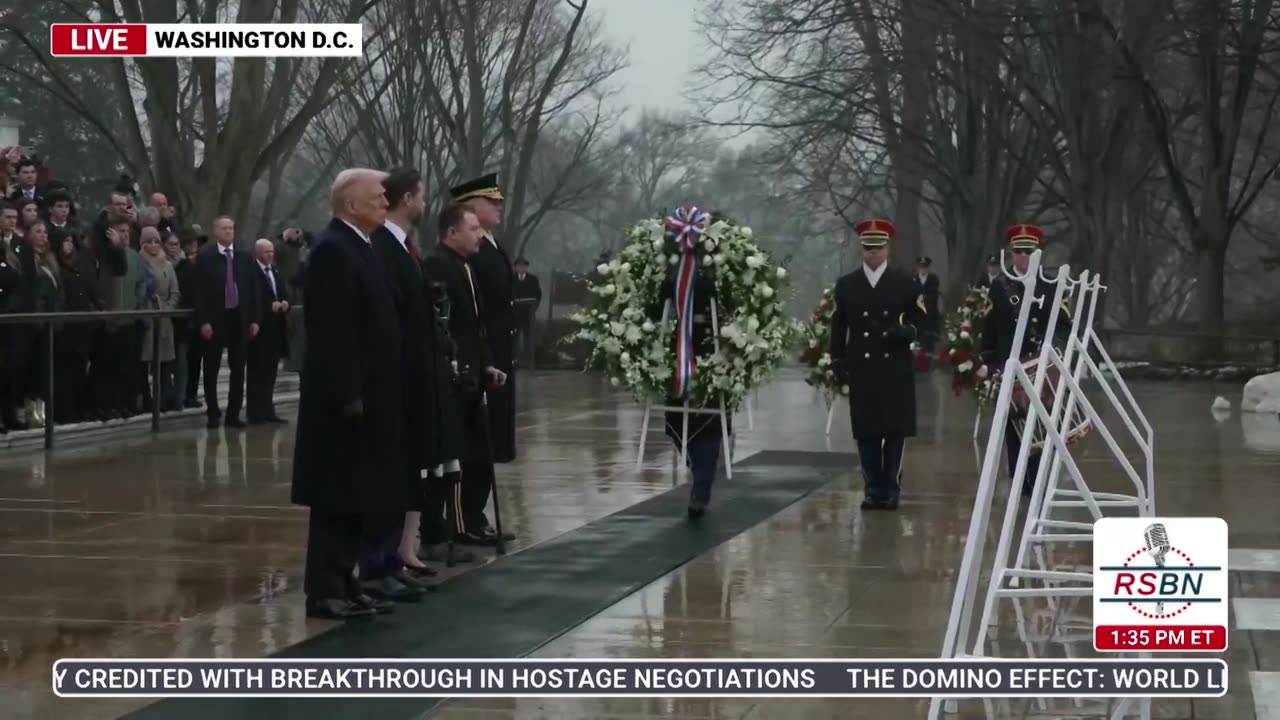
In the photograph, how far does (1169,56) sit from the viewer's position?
38.9 m

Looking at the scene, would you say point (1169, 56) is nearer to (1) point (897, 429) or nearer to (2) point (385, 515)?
(1) point (897, 429)

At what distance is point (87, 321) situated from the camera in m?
18.1

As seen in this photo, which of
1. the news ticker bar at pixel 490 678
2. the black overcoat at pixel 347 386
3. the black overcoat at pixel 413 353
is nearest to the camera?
the news ticker bar at pixel 490 678

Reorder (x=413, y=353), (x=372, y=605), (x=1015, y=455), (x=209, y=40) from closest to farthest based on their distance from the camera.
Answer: (x=372, y=605), (x=413, y=353), (x=1015, y=455), (x=209, y=40)

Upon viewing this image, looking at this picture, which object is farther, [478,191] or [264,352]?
[264,352]

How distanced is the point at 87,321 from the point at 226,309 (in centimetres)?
218

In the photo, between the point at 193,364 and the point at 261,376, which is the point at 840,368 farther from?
the point at 193,364

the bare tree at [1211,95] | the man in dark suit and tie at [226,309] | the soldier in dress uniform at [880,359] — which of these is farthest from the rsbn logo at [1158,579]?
the bare tree at [1211,95]

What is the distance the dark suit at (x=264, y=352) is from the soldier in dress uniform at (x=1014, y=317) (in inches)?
328

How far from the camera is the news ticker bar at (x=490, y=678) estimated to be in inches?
296

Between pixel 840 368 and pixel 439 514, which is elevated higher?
pixel 840 368

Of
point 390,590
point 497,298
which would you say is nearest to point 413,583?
point 390,590

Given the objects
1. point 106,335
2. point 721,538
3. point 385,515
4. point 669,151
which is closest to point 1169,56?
point 106,335

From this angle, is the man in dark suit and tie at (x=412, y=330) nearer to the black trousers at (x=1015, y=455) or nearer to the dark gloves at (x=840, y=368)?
the dark gloves at (x=840, y=368)
